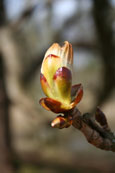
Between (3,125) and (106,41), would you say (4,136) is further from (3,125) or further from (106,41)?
(106,41)

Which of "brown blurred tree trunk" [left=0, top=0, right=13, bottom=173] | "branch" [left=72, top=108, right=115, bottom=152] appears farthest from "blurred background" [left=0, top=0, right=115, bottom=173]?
"branch" [left=72, top=108, right=115, bottom=152]

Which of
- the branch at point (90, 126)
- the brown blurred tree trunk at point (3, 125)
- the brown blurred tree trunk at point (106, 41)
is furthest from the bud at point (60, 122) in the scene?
the brown blurred tree trunk at point (3, 125)

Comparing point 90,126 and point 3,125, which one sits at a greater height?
point 90,126

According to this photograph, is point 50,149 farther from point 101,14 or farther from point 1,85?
point 101,14

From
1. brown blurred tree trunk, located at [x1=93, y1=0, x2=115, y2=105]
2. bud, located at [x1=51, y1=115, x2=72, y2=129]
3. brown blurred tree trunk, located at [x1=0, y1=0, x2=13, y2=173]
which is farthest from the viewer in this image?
brown blurred tree trunk, located at [x1=0, y1=0, x2=13, y2=173]

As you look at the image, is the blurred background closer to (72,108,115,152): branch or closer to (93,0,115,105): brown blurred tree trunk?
(93,0,115,105): brown blurred tree trunk

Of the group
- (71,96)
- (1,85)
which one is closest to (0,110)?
(1,85)

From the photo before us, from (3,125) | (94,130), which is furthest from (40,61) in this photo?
(94,130)
